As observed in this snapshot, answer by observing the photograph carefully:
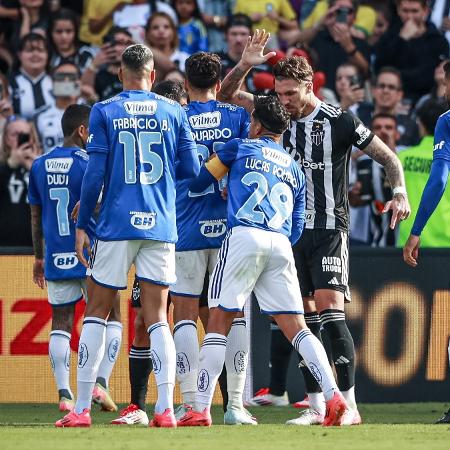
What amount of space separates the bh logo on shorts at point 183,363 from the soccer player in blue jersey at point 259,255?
45 centimetres

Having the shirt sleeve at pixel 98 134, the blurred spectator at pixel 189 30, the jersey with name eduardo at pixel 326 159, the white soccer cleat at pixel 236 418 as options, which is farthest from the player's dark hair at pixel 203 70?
the blurred spectator at pixel 189 30

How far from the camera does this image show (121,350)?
35.8 feet

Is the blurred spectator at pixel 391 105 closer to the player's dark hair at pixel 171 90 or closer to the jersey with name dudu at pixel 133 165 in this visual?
the player's dark hair at pixel 171 90

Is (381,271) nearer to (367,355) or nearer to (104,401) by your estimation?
(367,355)

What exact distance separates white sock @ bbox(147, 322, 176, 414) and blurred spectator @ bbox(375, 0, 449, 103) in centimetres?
798

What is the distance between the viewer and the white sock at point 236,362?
830 cm

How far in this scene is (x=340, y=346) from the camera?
862 centimetres

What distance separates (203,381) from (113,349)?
223 cm

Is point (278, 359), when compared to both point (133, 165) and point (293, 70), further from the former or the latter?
point (133, 165)

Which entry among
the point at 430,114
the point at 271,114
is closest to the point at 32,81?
the point at 430,114

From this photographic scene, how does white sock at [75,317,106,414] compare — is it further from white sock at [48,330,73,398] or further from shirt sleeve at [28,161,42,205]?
shirt sleeve at [28,161,42,205]

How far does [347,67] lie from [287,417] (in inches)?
235

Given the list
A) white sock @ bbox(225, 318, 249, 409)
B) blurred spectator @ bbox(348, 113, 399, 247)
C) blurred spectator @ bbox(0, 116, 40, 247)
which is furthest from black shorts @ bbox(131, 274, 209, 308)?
blurred spectator @ bbox(348, 113, 399, 247)

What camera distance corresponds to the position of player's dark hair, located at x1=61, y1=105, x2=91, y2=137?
32.2 feet
